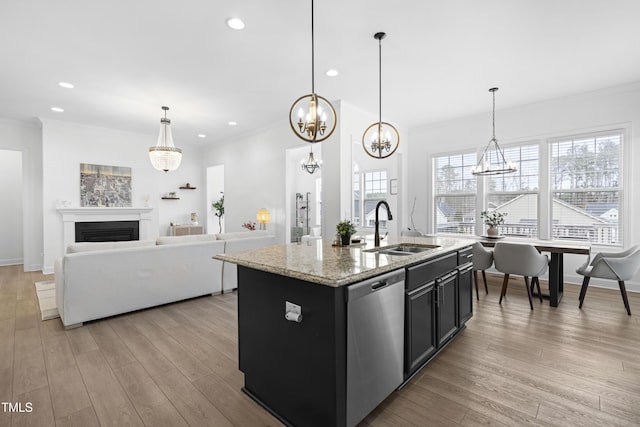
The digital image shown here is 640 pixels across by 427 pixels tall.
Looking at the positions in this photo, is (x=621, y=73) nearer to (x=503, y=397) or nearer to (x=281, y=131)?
(x=503, y=397)

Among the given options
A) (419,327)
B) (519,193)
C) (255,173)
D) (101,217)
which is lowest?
(419,327)

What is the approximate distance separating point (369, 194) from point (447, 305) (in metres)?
5.04

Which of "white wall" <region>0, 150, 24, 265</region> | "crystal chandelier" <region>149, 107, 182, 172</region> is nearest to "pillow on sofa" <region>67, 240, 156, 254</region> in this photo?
"crystal chandelier" <region>149, 107, 182, 172</region>

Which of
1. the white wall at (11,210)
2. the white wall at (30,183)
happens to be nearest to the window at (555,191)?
the white wall at (30,183)

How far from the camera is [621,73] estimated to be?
4016 mm

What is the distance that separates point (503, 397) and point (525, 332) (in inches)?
51.8

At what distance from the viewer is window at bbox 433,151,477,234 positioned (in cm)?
589

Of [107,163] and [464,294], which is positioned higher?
[107,163]

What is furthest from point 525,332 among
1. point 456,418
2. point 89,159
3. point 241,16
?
point 89,159

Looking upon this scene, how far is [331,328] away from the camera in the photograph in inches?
61.1

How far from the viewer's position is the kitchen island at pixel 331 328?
1584 millimetres

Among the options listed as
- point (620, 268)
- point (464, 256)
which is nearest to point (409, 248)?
point (464, 256)

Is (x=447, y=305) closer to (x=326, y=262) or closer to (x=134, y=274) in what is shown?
(x=326, y=262)

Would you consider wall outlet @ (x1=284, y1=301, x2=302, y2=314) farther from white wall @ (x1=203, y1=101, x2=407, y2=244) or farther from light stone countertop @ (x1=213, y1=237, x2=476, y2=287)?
white wall @ (x1=203, y1=101, x2=407, y2=244)
